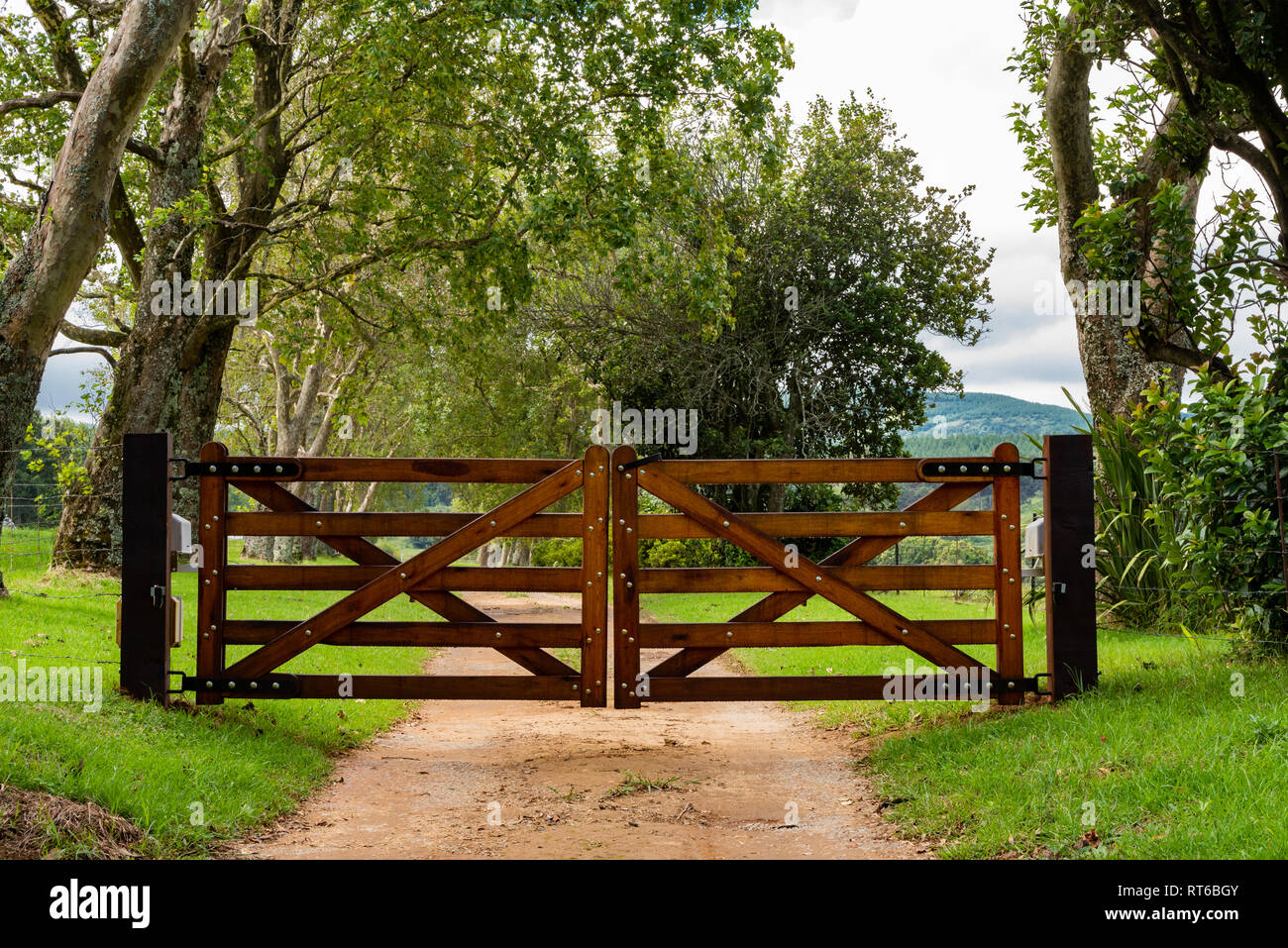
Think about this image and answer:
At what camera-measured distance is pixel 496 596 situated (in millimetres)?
25719

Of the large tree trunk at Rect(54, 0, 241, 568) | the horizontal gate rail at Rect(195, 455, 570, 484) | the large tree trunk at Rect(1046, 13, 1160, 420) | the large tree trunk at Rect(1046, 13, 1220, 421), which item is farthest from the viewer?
the large tree trunk at Rect(54, 0, 241, 568)

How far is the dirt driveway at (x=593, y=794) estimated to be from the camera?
5.35 metres

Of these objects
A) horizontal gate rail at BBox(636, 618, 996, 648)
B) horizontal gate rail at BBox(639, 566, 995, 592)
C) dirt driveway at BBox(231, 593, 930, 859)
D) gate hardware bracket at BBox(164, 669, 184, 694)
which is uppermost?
horizontal gate rail at BBox(639, 566, 995, 592)

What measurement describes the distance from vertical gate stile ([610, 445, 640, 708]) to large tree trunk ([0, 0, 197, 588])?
6044 millimetres

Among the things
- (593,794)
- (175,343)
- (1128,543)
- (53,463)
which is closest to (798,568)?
(593,794)

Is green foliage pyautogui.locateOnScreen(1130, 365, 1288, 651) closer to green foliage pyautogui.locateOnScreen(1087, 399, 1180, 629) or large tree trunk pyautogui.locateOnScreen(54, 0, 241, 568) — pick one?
green foliage pyautogui.locateOnScreen(1087, 399, 1180, 629)

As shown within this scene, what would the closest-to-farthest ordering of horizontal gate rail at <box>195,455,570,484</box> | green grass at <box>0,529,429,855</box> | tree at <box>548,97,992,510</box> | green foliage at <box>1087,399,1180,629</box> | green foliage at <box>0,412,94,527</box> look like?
green grass at <box>0,529,429,855</box>, horizontal gate rail at <box>195,455,570,484</box>, green foliage at <box>1087,399,1180,629</box>, green foliage at <box>0,412,94,527</box>, tree at <box>548,97,992,510</box>

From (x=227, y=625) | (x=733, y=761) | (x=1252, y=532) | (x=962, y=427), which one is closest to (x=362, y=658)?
(x=227, y=625)

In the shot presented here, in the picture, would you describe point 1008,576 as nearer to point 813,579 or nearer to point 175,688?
point 813,579

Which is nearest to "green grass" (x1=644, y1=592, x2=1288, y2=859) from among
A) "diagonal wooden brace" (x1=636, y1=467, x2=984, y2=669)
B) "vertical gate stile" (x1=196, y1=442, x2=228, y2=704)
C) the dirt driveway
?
the dirt driveway

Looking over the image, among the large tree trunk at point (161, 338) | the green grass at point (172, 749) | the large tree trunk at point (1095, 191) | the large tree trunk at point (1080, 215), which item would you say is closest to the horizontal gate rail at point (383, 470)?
the green grass at point (172, 749)

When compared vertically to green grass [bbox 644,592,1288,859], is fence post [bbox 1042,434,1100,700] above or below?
above

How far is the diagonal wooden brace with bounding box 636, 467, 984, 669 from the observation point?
723cm
